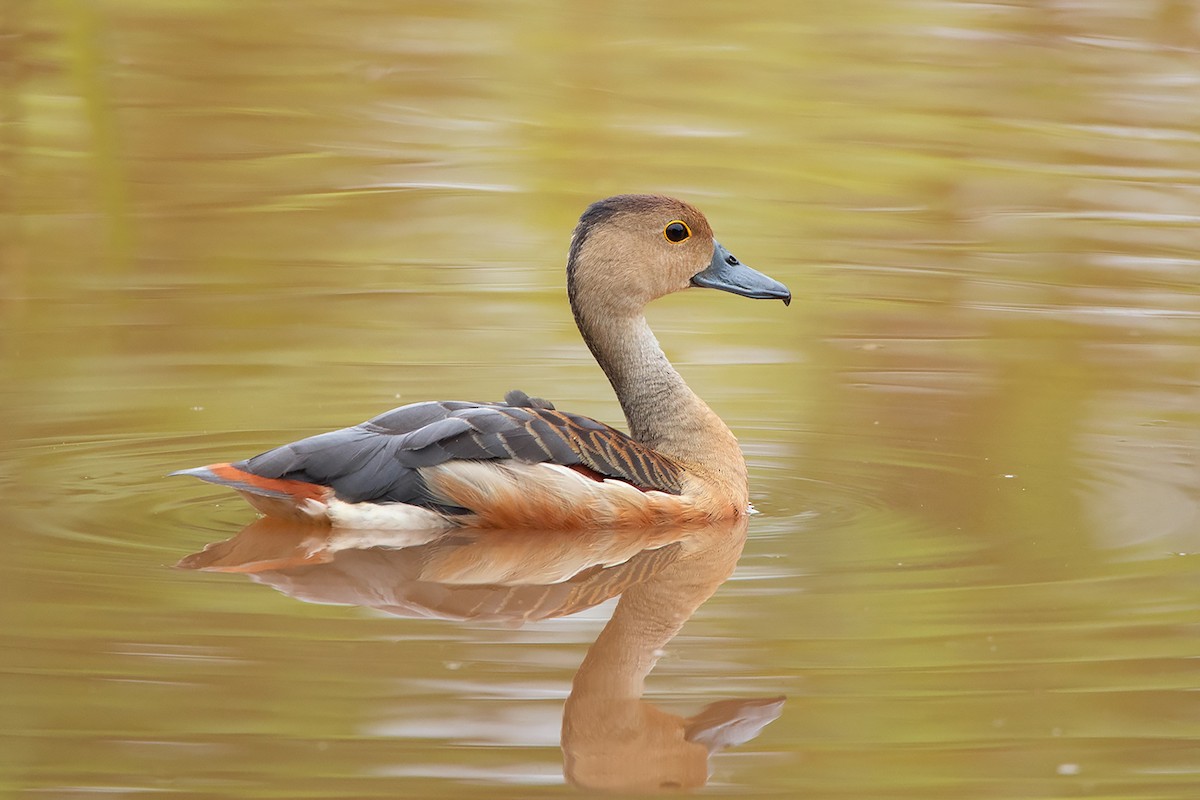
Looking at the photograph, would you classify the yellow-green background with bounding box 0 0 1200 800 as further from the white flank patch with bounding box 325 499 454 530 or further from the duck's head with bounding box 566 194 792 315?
the duck's head with bounding box 566 194 792 315

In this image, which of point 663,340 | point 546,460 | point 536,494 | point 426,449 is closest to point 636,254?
point 546,460

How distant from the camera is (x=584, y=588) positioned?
7309 mm

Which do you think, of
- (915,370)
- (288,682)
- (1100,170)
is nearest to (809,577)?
(288,682)

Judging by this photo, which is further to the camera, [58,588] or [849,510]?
[849,510]

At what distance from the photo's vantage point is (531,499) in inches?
308

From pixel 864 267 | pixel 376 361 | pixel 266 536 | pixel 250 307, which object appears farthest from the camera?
pixel 864 267

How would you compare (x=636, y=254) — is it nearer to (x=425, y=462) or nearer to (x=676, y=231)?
(x=676, y=231)

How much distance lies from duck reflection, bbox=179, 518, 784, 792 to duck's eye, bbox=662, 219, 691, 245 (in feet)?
4.56

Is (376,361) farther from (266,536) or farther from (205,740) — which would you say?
(205,740)

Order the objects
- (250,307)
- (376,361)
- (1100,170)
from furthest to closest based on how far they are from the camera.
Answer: (1100,170) < (250,307) < (376,361)

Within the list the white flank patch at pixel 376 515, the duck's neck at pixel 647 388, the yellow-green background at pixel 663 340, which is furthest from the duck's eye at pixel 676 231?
the white flank patch at pixel 376 515

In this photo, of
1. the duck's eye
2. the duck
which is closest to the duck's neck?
the duck

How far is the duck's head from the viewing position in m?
8.61

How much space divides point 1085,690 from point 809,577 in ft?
4.42
